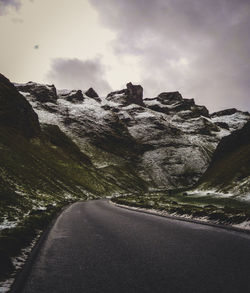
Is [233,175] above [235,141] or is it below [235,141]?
below

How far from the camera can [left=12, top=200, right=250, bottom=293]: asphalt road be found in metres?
5.09

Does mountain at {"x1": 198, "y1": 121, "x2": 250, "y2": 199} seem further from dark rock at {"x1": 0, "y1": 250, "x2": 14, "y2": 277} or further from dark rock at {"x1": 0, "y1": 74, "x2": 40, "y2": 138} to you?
dark rock at {"x1": 0, "y1": 74, "x2": 40, "y2": 138}

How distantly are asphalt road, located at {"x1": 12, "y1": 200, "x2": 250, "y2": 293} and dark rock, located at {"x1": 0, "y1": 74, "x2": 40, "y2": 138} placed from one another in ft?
349

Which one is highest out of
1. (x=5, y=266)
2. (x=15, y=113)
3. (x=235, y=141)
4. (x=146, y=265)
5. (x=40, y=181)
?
(x=15, y=113)

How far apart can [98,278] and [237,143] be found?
101m

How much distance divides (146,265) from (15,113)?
12904 centimetres

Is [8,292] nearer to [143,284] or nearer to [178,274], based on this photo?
[143,284]

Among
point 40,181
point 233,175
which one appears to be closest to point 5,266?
point 40,181

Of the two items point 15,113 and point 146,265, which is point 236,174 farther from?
point 15,113

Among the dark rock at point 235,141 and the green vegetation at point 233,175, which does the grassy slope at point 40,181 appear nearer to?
the green vegetation at point 233,175

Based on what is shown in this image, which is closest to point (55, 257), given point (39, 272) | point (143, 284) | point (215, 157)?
point (39, 272)

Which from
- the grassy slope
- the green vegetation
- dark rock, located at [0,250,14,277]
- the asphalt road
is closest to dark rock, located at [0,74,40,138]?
the grassy slope

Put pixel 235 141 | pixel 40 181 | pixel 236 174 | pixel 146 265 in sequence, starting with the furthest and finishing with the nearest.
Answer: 1. pixel 235 141
2. pixel 236 174
3. pixel 40 181
4. pixel 146 265

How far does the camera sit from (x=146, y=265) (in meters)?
6.44
